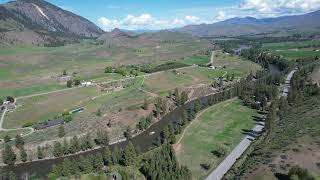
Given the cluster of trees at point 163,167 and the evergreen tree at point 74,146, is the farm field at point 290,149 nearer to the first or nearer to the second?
the cluster of trees at point 163,167

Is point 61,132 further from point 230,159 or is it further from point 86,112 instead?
point 230,159

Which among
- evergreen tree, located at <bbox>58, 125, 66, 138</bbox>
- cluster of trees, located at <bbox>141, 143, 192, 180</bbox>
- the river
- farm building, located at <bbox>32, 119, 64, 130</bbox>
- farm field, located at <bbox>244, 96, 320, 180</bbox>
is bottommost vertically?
the river

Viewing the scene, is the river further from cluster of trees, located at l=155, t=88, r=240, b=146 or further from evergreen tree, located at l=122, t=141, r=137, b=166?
evergreen tree, located at l=122, t=141, r=137, b=166

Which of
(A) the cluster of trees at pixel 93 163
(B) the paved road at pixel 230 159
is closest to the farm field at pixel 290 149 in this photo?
(B) the paved road at pixel 230 159

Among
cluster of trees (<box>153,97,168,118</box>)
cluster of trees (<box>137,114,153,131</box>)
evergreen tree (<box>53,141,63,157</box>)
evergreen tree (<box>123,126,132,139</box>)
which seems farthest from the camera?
cluster of trees (<box>153,97,168,118</box>)

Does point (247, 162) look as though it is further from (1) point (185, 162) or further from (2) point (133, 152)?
(2) point (133, 152)

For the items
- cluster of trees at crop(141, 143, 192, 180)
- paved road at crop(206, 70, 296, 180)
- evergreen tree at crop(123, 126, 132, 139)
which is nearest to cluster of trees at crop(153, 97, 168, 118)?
evergreen tree at crop(123, 126, 132, 139)

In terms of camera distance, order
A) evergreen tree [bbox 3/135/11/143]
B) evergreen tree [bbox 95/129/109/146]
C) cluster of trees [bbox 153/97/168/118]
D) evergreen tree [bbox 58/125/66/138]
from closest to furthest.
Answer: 1. evergreen tree [bbox 3/135/11/143]
2. evergreen tree [bbox 95/129/109/146]
3. evergreen tree [bbox 58/125/66/138]
4. cluster of trees [bbox 153/97/168/118]

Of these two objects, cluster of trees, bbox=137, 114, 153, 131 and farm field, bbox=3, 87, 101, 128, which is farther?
farm field, bbox=3, 87, 101, 128
